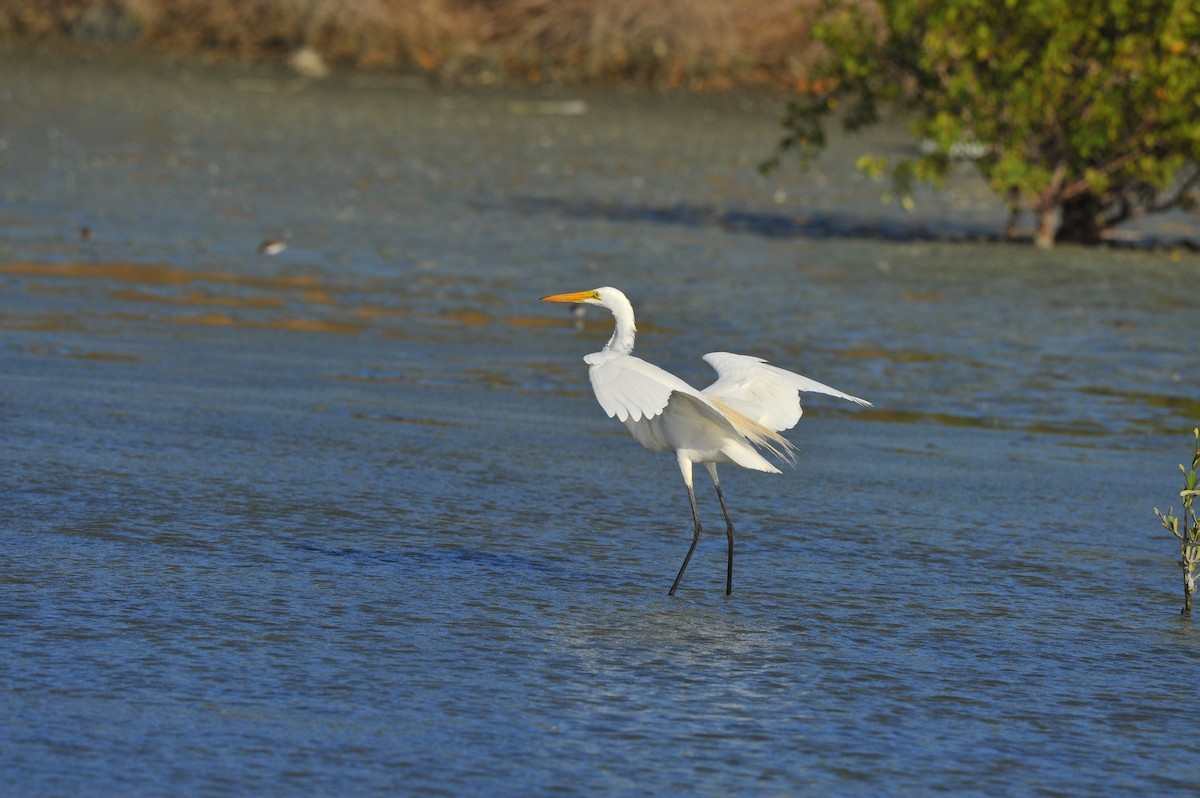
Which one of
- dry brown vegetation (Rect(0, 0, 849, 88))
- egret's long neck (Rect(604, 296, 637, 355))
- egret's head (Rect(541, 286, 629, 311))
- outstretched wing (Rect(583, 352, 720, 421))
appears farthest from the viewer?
dry brown vegetation (Rect(0, 0, 849, 88))

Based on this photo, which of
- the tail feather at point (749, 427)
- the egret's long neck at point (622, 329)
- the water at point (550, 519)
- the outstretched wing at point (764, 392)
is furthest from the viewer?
the egret's long neck at point (622, 329)

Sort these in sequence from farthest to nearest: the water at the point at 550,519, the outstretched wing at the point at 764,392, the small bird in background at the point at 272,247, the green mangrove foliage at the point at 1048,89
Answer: the green mangrove foliage at the point at 1048,89
the small bird in background at the point at 272,247
the outstretched wing at the point at 764,392
the water at the point at 550,519

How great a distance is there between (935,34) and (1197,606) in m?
11.7

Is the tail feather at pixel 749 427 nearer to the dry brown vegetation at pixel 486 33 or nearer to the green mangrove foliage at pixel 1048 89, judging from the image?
the green mangrove foliage at pixel 1048 89

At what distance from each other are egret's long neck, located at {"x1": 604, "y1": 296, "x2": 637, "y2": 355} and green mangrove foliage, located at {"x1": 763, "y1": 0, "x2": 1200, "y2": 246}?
36.7ft

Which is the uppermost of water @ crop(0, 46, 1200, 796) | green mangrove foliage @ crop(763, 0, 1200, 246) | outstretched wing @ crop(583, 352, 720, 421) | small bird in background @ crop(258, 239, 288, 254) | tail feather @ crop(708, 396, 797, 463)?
green mangrove foliage @ crop(763, 0, 1200, 246)

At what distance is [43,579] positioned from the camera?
652 cm

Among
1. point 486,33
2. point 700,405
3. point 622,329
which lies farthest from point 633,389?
point 486,33

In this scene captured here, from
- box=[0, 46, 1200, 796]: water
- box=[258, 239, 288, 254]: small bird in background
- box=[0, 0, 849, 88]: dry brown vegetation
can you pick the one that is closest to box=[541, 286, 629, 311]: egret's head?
box=[0, 46, 1200, 796]: water

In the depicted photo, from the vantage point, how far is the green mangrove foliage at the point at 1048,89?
17594 mm

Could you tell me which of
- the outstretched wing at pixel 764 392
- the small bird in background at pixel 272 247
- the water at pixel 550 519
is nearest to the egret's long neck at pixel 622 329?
the outstretched wing at pixel 764 392

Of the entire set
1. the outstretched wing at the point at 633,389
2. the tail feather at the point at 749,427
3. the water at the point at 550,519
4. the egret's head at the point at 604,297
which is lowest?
the water at the point at 550,519

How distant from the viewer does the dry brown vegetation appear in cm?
3803

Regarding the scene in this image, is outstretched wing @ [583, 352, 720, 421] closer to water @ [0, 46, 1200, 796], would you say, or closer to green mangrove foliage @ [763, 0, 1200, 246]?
water @ [0, 46, 1200, 796]
